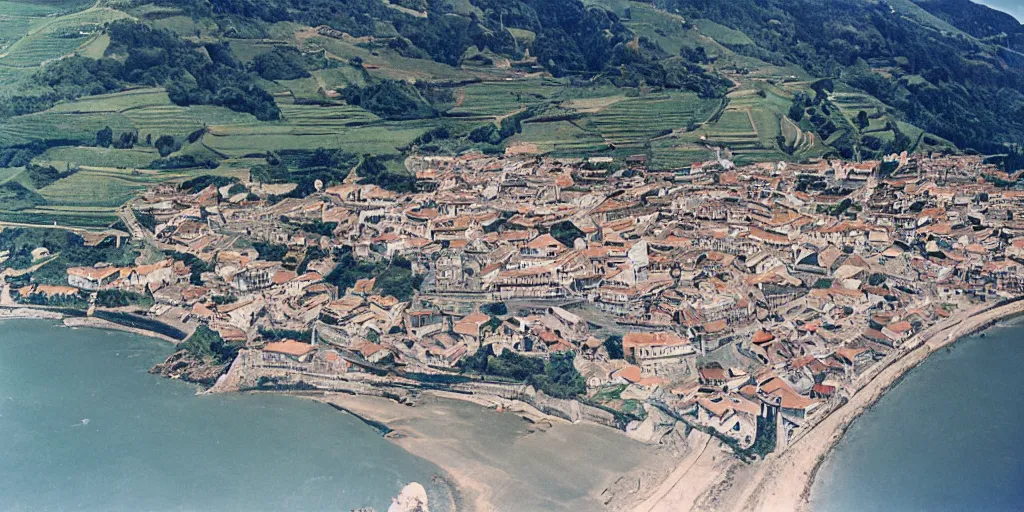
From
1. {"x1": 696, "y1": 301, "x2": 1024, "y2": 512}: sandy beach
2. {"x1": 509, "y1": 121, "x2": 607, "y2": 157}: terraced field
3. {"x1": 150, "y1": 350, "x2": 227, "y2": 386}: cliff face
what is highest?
{"x1": 509, "y1": 121, "x2": 607, "y2": 157}: terraced field

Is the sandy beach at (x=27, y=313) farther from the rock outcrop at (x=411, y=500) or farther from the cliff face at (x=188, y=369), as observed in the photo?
the rock outcrop at (x=411, y=500)

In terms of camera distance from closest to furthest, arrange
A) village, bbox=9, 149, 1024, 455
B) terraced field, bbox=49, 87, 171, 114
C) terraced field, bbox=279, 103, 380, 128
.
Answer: village, bbox=9, 149, 1024, 455, terraced field, bbox=49, 87, 171, 114, terraced field, bbox=279, 103, 380, 128

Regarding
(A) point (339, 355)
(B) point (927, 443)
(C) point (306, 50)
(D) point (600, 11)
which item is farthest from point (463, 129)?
(B) point (927, 443)

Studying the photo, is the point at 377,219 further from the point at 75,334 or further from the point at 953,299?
the point at 953,299

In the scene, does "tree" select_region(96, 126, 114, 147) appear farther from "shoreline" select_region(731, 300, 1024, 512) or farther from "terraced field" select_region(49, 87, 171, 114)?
"shoreline" select_region(731, 300, 1024, 512)

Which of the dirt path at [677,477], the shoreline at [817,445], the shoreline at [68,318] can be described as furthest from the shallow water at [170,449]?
the shoreline at [817,445]

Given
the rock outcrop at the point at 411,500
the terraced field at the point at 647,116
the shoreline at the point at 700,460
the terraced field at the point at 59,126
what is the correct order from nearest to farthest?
1. the rock outcrop at the point at 411,500
2. the shoreline at the point at 700,460
3. the terraced field at the point at 59,126
4. the terraced field at the point at 647,116

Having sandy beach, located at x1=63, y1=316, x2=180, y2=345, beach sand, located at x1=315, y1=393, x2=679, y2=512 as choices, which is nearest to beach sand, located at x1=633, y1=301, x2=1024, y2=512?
beach sand, located at x1=315, y1=393, x2=679, y2=512
